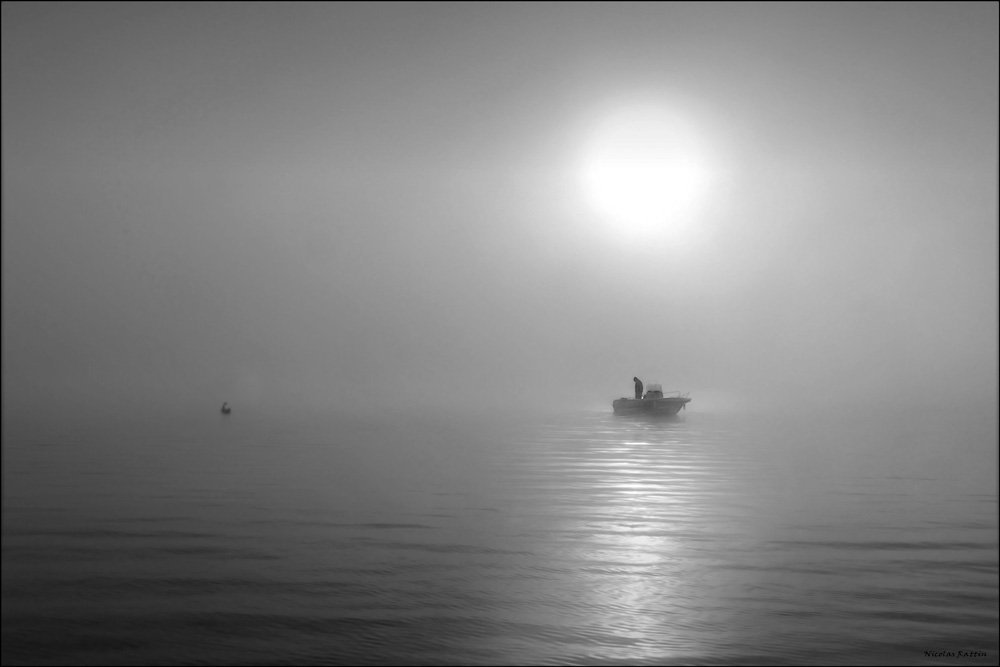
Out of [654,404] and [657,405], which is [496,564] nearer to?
[657,405]

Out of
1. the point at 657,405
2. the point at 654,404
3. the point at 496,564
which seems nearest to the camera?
the point at 496,564

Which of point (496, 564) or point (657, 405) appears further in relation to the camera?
point (657, 405)

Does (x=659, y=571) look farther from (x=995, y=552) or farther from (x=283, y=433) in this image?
(x=283, y=433)

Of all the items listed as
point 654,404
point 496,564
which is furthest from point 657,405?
point 496,564

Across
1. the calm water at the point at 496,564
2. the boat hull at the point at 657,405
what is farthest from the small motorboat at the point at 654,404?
the calm water at the point at 496,564

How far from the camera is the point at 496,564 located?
23.2 meters

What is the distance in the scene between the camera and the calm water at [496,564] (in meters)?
16.2

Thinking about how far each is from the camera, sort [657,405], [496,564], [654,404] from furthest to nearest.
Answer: [654,404], [657,405], [496,564]

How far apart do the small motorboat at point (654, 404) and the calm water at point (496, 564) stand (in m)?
63.3

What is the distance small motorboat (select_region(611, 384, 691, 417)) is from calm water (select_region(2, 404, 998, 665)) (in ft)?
208

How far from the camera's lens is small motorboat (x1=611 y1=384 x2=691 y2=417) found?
115562mm

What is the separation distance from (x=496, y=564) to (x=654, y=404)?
96364 mm

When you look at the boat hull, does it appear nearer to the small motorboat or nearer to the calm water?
the small motorboat

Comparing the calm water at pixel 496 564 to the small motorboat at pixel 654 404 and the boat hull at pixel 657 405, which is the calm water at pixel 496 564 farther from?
the small motorboat at pixel 654 404
